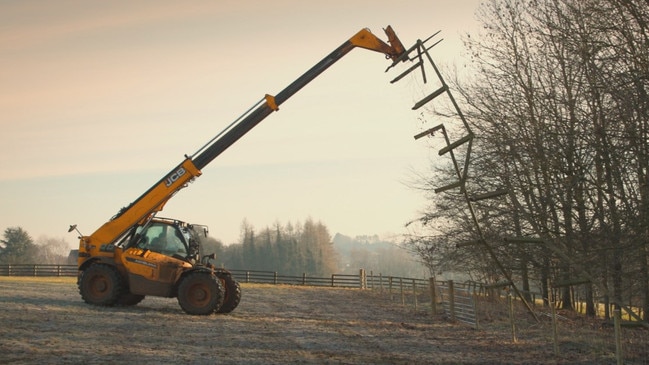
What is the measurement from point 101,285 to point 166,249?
2.03 meters

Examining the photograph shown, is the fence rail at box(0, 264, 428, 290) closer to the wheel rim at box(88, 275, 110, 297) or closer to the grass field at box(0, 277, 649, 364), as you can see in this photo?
the grass field at box(0, 277, 649, 364)

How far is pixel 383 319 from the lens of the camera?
22.3 metres

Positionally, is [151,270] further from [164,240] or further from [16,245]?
[16,245]

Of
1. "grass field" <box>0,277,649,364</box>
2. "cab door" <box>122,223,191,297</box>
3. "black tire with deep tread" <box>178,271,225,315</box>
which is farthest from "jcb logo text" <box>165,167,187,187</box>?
"grass field" <box>0,277,649,364</box>

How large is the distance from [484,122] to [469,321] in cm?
636

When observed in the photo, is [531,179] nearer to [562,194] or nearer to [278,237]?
[562,194]

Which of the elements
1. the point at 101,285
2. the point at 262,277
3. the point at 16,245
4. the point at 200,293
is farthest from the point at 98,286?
the point at 16,245

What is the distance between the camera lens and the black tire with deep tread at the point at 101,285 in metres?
20.5

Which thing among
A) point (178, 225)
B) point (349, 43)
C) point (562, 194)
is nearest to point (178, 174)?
point (178, 225)

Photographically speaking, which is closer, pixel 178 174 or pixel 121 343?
pixel 121 343

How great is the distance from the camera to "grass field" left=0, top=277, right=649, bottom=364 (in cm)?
1275

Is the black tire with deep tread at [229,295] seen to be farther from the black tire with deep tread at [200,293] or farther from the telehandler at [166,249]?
the black tire with deep tread at [200,293]

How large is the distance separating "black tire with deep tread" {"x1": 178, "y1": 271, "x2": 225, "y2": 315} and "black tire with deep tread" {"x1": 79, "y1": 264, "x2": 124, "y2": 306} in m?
1.82

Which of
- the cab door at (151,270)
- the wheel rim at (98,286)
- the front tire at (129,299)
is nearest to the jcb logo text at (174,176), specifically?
the cab door at (151,270)
